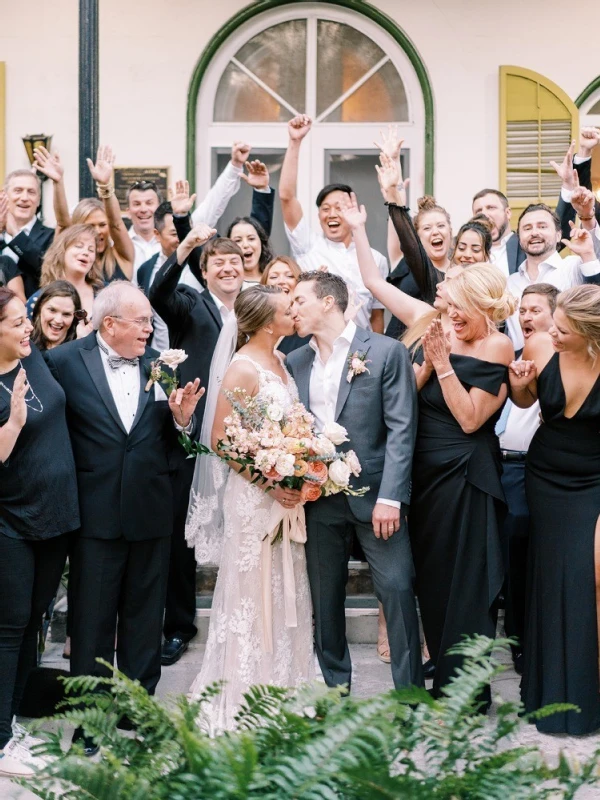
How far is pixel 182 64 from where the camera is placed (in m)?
Result: 9.19

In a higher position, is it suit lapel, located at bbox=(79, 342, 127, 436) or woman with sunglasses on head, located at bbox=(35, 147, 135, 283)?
woman with sunglasses on head, located at bbox=(35, 147, 135, 283)

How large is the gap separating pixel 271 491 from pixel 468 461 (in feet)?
2.96

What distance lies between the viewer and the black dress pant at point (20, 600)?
420cm

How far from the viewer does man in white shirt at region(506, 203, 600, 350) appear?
581 centimetres

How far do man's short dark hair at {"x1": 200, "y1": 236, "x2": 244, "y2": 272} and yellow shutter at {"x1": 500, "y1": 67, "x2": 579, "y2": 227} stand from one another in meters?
3.90

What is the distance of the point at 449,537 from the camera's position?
4762 mm

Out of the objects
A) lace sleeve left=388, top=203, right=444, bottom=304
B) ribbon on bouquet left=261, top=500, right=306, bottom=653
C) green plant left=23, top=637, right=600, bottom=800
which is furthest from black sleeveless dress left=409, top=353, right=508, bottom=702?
green plant left=23, top=637, right=600, bottom=800

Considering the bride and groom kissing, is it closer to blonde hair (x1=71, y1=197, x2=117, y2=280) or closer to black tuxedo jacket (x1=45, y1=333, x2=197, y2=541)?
black tuxedo jacket (x1=45, y1=333, x2=197, y2=541)

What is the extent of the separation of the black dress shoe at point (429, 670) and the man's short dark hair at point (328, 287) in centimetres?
184

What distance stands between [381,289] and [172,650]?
2166mm

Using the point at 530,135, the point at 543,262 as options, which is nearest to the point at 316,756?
the point at 543,262

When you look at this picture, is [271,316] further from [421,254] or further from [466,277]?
[421,254]

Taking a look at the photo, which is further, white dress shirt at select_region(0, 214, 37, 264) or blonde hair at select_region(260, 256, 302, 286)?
white dress shirt at select_region(0, 214, 37, 264)

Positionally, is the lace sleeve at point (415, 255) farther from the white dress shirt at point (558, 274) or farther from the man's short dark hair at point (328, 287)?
the man's short dark hair at point (328, 287)
